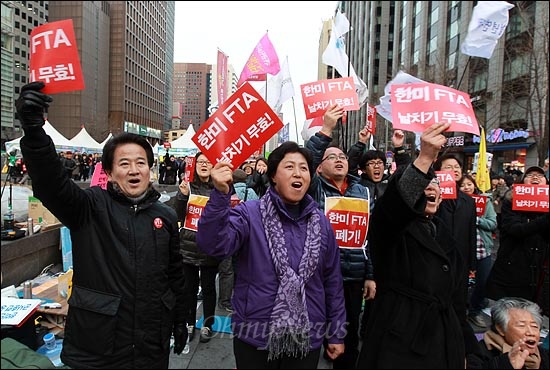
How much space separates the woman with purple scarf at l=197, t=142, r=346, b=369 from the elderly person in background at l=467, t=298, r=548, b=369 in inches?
39.4

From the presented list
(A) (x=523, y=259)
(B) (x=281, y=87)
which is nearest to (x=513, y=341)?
(A) (x=523, y=259)

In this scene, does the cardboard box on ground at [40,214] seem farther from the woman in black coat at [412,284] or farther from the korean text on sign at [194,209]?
the woman in black coat at [412,284]

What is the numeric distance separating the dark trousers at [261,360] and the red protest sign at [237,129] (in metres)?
1.10

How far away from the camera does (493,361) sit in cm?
235

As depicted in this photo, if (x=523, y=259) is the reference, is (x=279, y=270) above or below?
above

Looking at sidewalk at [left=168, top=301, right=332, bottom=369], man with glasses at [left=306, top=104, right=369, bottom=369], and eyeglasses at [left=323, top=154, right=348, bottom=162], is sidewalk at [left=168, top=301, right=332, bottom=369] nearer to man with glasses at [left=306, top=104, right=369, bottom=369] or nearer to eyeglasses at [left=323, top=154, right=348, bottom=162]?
man with glasses at [left=306, top=104, right=369, bottom=369]

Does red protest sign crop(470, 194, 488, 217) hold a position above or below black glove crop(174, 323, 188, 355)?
above

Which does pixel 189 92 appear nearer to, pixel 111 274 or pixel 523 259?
pixel 111 274

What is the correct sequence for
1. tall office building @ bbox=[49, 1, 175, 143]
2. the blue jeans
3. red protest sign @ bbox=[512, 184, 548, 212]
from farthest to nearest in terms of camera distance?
the blue jeans
red protest sign @ bbox=[512, 184, 548, 212]
tall office building @ bbox=[49, 1, 175, 143]

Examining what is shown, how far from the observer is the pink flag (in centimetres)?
809

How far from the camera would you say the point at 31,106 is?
1.81 metres

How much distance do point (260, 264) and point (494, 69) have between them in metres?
Answer: 24.8

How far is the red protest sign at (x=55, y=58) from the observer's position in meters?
2.05

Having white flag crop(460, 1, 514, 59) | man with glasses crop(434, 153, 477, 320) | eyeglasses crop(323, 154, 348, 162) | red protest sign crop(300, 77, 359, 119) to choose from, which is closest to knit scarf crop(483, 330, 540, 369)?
man with glasses crop(434, 153, 477, 320)
